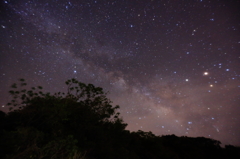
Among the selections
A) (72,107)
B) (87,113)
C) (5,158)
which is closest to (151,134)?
(87,113)

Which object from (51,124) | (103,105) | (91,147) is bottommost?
(91,147)

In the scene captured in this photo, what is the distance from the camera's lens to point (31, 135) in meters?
6.57

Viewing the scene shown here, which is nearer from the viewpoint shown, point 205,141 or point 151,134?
point 151,134

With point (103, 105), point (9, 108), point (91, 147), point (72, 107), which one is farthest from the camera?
point (103, 105)

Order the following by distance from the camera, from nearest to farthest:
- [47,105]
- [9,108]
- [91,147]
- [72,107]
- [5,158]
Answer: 1. [5,158]
2. [9,108]
3. [47,105]
4. [91,147]
5. [72,107]

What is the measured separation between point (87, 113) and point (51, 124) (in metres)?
3.17

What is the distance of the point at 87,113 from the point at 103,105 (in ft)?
6.44

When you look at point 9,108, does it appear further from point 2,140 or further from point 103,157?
point 103,157

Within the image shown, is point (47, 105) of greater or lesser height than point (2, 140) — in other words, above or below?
above

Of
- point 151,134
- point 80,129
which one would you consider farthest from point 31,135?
point 151,134

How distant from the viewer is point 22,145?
5.57 m

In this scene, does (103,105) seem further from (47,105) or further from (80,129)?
(47,105)

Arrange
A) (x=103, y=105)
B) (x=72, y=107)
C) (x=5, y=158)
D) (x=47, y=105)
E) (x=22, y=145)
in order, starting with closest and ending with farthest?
(x=5, y=158) → (x=22, y=145) → (x=47, y=105) → (x=72, y=107) → (x=103, y=105)

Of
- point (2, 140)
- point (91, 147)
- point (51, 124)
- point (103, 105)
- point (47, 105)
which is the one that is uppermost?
point (103, 105)
